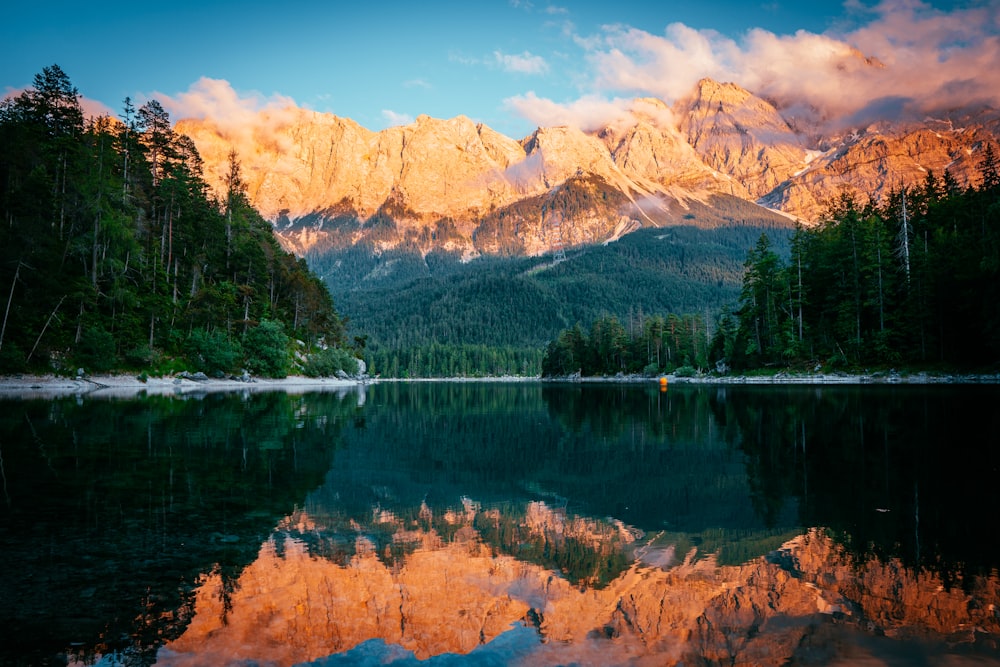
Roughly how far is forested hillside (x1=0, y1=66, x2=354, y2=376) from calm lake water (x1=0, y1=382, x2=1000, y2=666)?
42779 mm

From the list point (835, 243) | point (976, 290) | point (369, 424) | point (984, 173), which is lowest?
point (369, 424)

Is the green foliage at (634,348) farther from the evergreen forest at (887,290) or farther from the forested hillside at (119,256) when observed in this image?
the forested hillside at (119,256)

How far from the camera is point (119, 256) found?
64.7 meters

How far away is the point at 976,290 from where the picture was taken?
5812 cm

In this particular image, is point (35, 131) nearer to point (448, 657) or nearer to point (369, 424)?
point (369, 424)

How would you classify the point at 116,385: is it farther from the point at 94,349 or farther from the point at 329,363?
the point at 329,363

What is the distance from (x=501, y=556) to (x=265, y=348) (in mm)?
77827

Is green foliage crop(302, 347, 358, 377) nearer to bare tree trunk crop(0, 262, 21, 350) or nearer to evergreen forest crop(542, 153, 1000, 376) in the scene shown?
bare tree trunk crop(0, 262, 21, 350)

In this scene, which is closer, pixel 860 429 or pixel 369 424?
pixel 860 429

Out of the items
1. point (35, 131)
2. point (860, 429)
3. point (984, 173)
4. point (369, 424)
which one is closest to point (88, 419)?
point (369, 424)

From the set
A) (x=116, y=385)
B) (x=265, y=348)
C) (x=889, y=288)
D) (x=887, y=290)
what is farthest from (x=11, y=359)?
(x=889, y=288)

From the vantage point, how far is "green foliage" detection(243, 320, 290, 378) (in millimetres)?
81281

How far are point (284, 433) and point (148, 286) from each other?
52841 mm

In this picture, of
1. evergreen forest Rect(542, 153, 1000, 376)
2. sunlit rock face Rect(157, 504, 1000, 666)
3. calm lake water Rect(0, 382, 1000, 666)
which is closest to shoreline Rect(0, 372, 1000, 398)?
evergreen forest Rect(542, 153, 1000, 376)
